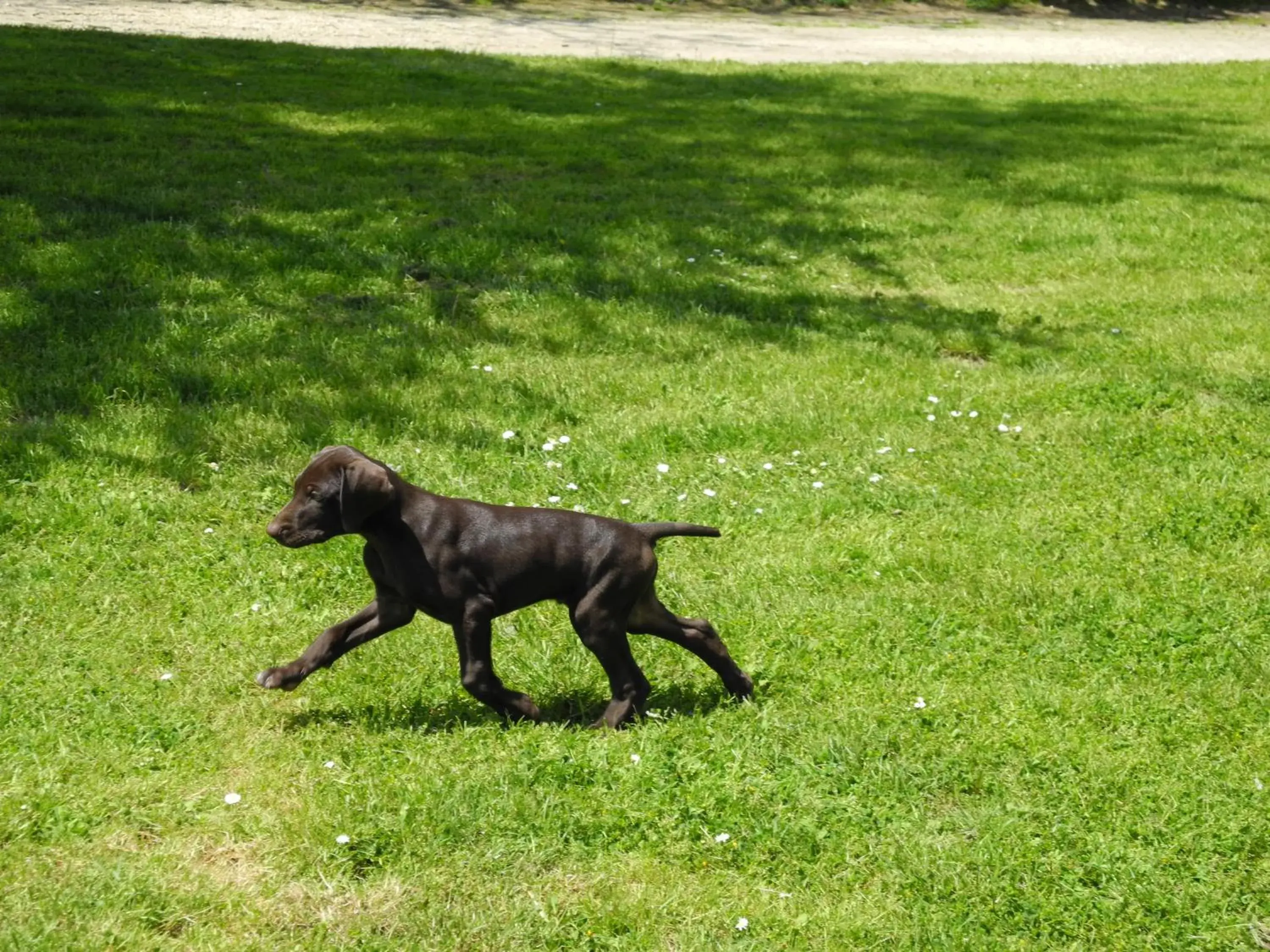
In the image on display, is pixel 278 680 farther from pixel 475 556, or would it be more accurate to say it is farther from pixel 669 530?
pixel 669 530

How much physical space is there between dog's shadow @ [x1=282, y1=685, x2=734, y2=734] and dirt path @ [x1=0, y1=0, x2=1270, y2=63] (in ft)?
41.2

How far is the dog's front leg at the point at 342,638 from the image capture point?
16.1 ft

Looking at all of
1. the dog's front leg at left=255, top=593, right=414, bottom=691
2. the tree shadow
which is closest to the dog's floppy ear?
the dog's front leg at left=255, top=593, right=414, bottom=691

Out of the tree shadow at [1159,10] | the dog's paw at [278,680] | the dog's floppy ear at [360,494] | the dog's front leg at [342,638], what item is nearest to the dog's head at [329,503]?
the dog's floppy ear at [360,494]

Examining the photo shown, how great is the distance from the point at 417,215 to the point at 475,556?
6.46 m

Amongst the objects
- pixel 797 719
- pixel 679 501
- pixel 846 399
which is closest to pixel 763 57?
pixel 846 399

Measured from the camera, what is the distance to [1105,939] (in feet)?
13.5

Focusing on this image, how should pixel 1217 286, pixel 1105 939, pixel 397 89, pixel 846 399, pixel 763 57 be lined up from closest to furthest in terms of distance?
1. pixel 1105 939
2. pixel 846 399
3. pixel 1217 286
4. pixel 397 89
5. pixel 763 57

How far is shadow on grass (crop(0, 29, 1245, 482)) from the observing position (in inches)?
317

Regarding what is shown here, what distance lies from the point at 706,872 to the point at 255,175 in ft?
27.3

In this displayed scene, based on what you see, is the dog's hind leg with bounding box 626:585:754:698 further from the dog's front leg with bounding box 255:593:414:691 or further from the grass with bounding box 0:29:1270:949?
the dog's front leg with bounding box 255:593:414:691

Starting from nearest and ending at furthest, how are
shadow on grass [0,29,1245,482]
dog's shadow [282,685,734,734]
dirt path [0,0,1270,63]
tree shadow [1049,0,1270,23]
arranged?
1. dog's shadow [282,685,734,734]
2. shadow on grass [0,29,1245,482]
3. dirt path [0,0,1270,63]
4. tree shadow [1049,0,1270,23]

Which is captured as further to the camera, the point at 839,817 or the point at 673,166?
the point at 673,166

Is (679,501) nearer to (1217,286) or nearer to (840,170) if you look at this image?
(1217,286)
